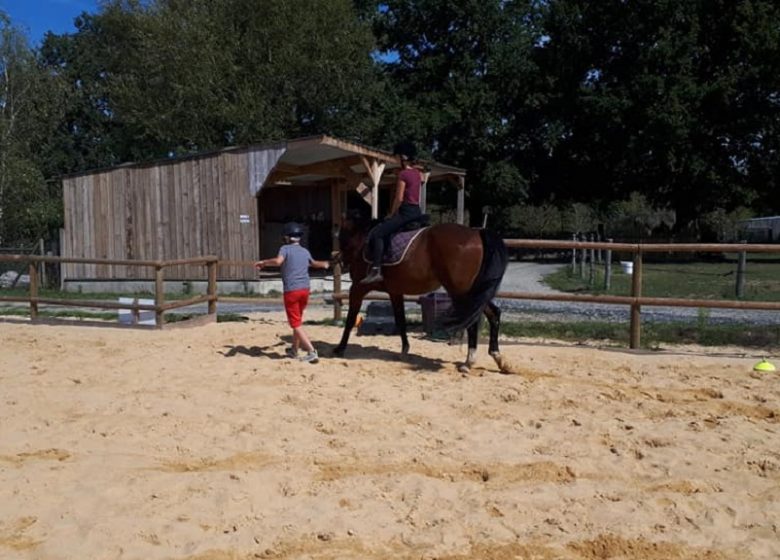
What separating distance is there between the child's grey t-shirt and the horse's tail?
5.27ft

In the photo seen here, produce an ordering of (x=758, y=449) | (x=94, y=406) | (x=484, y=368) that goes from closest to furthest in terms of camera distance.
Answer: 1. (x=758, y=449)
2. (x=94, y=406)
3. (x=484, y=368)

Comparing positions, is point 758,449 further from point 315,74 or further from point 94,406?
point 315,74

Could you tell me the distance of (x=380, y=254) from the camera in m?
7.03

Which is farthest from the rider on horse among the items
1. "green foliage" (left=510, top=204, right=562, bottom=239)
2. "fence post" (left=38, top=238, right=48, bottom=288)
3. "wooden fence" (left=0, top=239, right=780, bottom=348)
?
"green foliage" (left=510, top=204, right=562, bottom=239)

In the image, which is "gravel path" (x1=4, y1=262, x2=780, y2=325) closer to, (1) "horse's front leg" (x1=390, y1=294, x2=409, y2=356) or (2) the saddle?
(1) "horse's front leg" (x1=390, y1=294, x2=409, y2=356)

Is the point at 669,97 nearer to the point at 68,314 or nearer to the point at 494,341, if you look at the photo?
the point at 68,314

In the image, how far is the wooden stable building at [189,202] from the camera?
15188 millimetres

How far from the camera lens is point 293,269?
7.04 metres

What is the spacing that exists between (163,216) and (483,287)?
11.4 m

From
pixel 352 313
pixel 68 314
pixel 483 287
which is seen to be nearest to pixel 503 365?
pixel 483 287

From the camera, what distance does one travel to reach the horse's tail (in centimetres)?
657

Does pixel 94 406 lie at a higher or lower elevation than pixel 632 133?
lower

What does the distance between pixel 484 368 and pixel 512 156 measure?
27.7m

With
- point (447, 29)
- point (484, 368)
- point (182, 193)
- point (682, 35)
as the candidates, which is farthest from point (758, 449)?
point (447, 29)
